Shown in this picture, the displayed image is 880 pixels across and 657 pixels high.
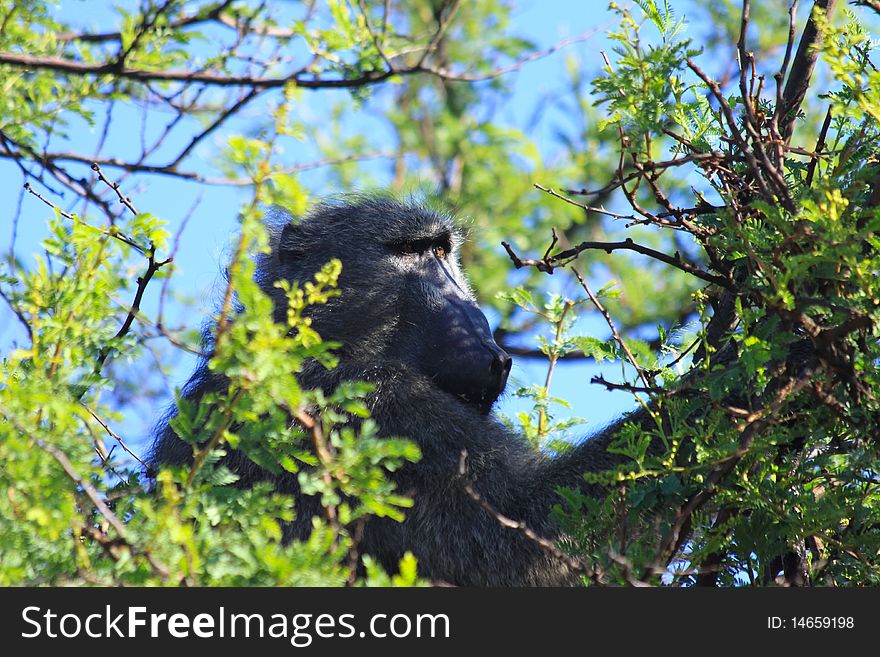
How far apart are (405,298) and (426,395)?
61 centimetres

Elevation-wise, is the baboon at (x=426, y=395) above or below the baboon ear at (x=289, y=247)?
below

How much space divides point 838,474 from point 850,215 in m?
0.74

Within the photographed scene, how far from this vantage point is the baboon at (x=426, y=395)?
392 centimetres

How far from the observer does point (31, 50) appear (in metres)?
5.31

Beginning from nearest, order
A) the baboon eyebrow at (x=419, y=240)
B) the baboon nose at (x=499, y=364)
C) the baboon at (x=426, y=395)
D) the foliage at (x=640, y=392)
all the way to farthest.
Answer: the foliage at (x=640, y=392), the baboon at (x=426, y=395), the baboon nose at (x=499, y=364), the baboon eyebrow at (x=419, y=240)

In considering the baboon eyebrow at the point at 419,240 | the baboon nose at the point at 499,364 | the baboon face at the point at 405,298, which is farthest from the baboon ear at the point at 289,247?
the baboon nose at the point at 499,364

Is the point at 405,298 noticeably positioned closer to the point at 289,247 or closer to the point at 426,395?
the point at 426,395

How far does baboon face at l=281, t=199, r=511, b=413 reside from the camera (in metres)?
4.29

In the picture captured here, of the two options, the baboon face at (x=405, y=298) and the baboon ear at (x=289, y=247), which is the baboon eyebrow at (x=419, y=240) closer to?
the baboon face at (x=405, y=298)

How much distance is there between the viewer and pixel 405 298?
465 cm

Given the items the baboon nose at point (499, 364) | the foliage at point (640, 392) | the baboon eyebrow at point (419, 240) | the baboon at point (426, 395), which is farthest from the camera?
the baboon eyebrow at point (419, 240)

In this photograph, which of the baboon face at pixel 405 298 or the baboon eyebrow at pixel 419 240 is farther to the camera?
the baboon eyebrow at pixel 419 240

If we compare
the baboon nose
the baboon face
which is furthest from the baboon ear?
the baboon nose

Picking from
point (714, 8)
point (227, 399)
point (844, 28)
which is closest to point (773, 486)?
point (844, 28)
